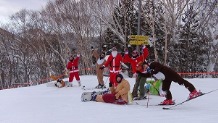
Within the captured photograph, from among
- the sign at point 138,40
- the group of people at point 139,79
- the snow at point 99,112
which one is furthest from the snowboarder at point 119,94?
the sign at point 138,40

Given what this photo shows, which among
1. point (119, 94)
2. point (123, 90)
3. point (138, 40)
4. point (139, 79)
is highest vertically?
point (138, 40)

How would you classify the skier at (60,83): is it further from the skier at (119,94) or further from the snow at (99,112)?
the skier at (119,94)

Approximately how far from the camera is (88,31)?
33781mm

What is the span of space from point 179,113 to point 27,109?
4.23 meters

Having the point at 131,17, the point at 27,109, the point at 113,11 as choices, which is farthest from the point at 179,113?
the point at 131,17

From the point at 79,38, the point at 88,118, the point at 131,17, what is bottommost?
the point at 88,118

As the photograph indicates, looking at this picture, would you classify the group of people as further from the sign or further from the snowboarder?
the sign

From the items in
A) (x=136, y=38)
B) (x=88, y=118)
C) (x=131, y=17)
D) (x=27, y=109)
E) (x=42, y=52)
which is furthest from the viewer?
(x=42, y=52)

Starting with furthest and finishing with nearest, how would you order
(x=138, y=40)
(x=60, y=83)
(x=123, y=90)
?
(x=60, y=83) < (x=138, y=40) < (x=123, y=90)

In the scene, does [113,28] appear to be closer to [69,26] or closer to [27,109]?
[69,26]

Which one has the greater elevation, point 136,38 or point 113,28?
point 113,28

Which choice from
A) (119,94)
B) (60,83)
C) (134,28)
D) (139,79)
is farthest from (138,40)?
(134,28)

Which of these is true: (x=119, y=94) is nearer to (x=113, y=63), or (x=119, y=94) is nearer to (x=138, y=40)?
(x=113, y=63)

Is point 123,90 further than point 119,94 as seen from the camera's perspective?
No
